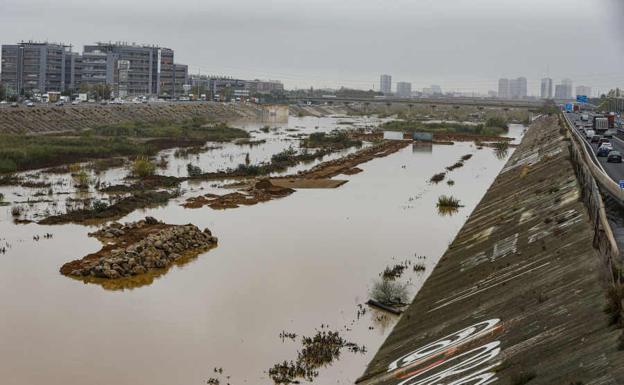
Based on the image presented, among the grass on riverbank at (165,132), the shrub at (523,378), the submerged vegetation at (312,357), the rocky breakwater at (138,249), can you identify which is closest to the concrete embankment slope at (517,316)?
the shrub at (523,378)

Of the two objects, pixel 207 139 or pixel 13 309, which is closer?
pixel 13 309

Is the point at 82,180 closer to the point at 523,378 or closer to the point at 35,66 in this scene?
the point at 523,378

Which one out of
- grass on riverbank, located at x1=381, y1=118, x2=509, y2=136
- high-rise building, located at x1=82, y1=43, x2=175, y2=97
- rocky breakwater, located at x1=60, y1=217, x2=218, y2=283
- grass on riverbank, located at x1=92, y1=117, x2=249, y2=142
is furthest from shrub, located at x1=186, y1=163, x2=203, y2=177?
high-rise building, located at x1=82, y1=43, x2=175, y2=97

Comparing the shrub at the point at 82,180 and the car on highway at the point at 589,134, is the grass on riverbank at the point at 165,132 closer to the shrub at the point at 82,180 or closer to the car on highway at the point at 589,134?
the shrub at the point at 82,180

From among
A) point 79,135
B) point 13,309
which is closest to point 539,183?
point 13,309

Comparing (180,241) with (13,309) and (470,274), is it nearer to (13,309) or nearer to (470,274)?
(13,309)

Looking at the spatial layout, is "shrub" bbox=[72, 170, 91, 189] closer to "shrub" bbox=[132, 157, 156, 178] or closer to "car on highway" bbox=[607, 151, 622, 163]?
"shrub" bbox=[132, 157, 156, 178]

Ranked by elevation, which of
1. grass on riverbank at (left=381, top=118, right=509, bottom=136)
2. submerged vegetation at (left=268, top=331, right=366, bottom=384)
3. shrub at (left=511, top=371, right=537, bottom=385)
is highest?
grass on riverbank at (left=381, top=118, right=509, bottom=136)
